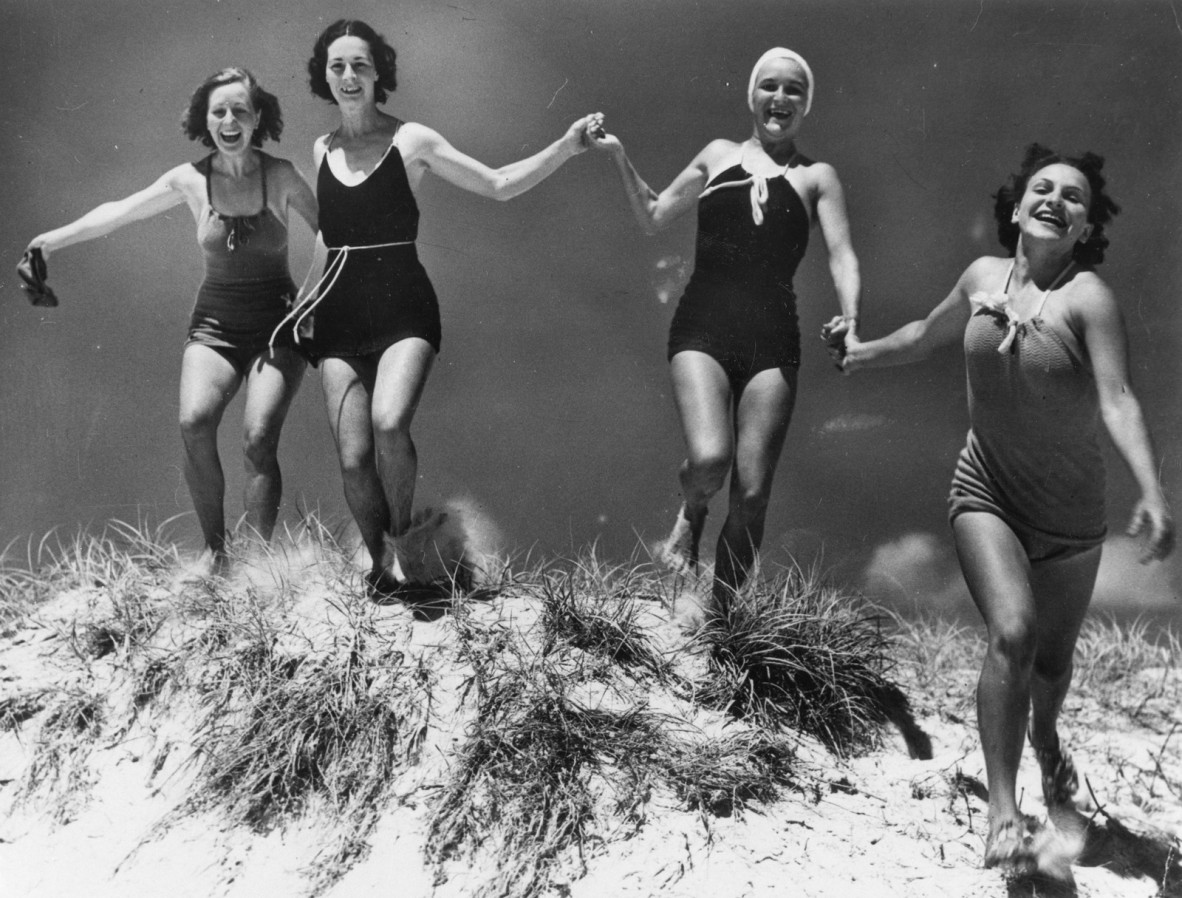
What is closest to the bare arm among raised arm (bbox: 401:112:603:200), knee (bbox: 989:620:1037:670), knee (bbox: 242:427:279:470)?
raised arm (bbox: 401:112:603:200)

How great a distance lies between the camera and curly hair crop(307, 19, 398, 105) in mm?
5617

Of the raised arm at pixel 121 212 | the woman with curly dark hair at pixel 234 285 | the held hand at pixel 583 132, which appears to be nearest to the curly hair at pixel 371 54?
the woman with curly dark hair at pixel 234 285

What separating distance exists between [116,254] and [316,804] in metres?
3.10

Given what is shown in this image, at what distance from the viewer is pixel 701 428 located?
5160mm

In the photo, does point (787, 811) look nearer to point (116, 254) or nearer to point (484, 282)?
point (484, 282)

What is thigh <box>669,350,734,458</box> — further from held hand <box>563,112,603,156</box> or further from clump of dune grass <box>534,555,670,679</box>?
held hand <box>563,112,603,156</box>

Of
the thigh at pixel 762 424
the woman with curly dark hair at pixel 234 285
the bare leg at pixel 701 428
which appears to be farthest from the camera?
the woman with curly dark hair at pixel 234 285

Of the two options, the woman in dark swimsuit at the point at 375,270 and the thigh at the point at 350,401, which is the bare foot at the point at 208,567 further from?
the thigh at the point at 350,401

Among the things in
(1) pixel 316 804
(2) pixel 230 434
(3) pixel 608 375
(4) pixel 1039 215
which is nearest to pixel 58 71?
(2) pixel 230 434

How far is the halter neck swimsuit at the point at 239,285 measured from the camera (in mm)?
5664

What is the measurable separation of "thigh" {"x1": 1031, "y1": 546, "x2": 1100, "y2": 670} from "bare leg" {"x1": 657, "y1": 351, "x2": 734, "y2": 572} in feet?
4.31

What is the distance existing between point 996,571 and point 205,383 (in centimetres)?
350

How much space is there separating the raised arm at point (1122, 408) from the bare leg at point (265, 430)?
3362 mm

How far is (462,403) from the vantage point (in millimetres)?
6227
